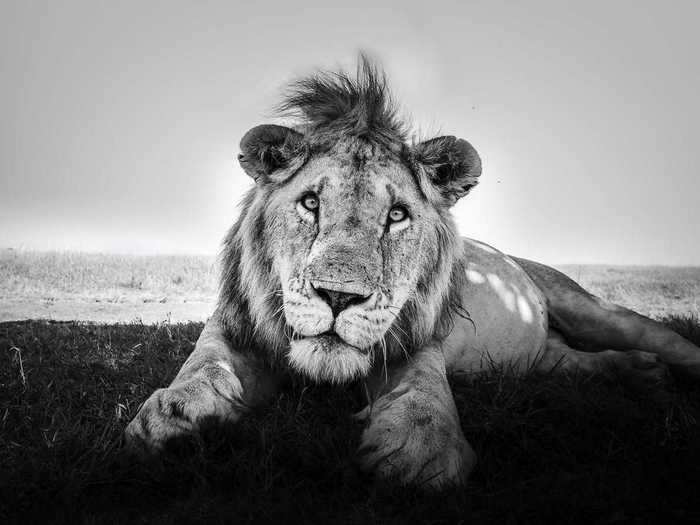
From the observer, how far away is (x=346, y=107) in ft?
10.6

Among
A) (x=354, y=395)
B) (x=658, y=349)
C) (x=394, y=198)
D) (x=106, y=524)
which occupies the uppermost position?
(x=394, y=198)

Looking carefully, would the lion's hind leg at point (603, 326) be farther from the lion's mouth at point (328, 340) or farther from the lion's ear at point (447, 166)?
the lion's mouth at point (328, 340)

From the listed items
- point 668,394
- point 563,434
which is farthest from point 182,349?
point 668,394

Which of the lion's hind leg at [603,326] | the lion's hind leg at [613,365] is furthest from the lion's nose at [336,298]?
the lion's hind leg at [603,326]

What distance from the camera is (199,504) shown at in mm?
1872

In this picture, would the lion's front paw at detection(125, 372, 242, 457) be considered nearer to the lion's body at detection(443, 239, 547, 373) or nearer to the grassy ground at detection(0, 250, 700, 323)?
the lion's body at detection(443, 239, 547, 373)

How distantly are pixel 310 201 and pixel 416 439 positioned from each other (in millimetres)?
1402

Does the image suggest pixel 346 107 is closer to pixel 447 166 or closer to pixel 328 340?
pixel 447 166

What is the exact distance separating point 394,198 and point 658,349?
2.82 metres

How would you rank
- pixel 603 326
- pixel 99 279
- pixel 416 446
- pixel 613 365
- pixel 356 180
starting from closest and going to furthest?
pixel 416 446 < pixel 356 180 < pixel 613 365 < pixel 603 326 < pixel 99 279

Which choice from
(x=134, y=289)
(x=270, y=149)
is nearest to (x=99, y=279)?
(x=134, y=289)

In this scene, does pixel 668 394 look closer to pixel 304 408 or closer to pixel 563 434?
pixel 563 434

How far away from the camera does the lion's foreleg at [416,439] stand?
2119 mm

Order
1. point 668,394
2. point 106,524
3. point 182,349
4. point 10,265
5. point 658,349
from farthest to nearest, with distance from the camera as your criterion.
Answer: point 10,265
point 182,349
point 658,349
point 668,394
point 106,524
